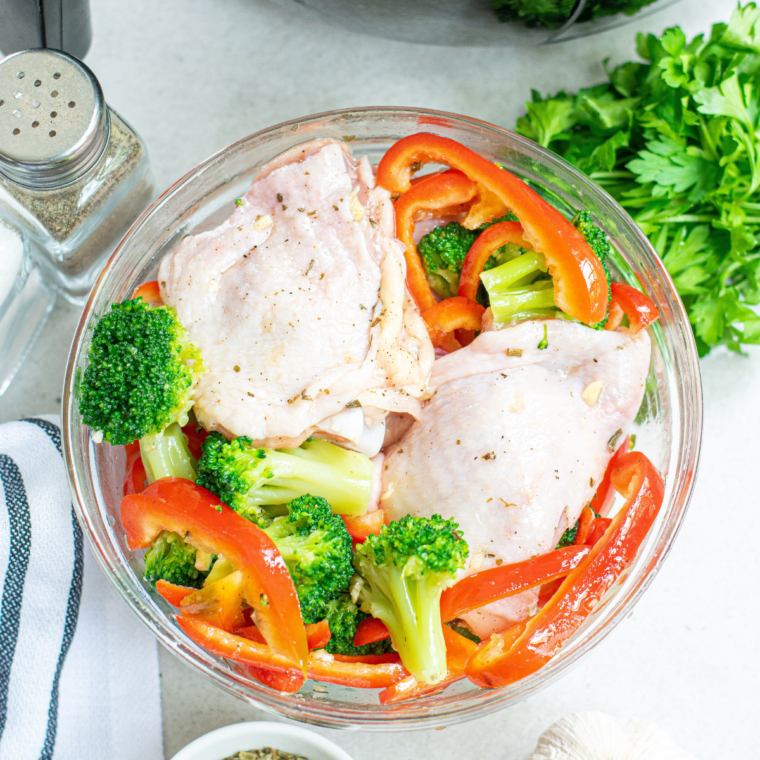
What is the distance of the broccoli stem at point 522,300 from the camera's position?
1.78m

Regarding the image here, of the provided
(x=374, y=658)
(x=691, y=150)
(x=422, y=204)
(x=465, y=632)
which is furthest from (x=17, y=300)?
(x=691, y=150)

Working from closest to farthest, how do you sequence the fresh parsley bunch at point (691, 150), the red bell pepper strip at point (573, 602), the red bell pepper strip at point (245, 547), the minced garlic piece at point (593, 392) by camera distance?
the red bell pepper strip at point (245, 547) → the red bell pepper strip at point (573, 602) → the minced garlic piece at point (593, 392) → the fresh parsley bunch at point (691, 150)

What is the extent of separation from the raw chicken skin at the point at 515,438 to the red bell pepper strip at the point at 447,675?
0.22 ft

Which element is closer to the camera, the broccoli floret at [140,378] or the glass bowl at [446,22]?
the broccoli floret at [140,378]

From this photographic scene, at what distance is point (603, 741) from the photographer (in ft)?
6.55

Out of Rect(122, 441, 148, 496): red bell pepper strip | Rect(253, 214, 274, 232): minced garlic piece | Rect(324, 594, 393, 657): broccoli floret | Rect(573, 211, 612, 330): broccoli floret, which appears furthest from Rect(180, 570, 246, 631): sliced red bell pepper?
Rect(573, 211, 612, 330): broccoli floret

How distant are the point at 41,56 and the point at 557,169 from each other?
1391 millimetres

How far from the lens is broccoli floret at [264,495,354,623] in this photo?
61.8 inches

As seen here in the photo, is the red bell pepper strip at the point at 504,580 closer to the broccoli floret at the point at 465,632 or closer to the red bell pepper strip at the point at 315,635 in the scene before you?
the broccoli floret at the point at 465,632

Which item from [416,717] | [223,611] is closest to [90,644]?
[223,611]

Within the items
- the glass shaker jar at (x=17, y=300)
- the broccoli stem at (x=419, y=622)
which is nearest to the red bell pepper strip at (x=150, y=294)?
the glass shaker jar at (x=17, y=300)

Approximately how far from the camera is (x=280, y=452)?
67.1 inches

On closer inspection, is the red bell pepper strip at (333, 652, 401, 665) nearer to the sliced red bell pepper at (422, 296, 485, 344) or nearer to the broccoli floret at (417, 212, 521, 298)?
the sliced red bell pepper at (422, 296, 485, 344)

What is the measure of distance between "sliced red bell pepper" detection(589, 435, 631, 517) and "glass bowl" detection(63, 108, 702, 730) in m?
0.13
